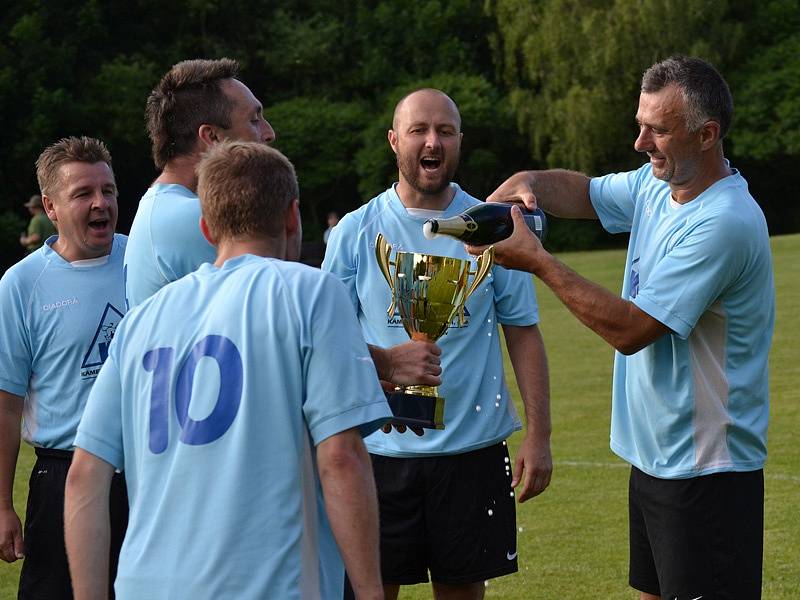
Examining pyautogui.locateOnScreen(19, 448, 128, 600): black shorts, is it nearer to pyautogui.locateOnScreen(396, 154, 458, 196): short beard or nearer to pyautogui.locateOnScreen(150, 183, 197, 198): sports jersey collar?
pyautogui.locateOnScreen(150, 183, 197, 198): sports jersey collar

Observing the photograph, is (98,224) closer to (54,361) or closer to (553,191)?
(54,361)

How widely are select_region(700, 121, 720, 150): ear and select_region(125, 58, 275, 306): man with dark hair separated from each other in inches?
61.0

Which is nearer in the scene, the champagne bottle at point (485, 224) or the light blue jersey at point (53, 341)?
the champagne bottle at point (485, 224)

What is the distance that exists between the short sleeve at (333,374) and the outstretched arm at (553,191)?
197cm

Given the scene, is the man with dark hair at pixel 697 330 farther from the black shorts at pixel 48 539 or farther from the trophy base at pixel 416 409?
the black shorts at pixel 48 539

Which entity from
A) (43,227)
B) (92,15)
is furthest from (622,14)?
(43,227)

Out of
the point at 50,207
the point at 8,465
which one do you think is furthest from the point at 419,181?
the point at 8,465

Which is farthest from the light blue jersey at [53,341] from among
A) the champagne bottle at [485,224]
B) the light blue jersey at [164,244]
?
the champagne bottle at [485,224]

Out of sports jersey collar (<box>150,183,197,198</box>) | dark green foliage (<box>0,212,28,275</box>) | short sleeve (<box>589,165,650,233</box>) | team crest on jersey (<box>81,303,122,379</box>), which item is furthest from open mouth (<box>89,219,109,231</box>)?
dark green foliage (<box>0,212,28,275</box>)

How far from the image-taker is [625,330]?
14.1 feet

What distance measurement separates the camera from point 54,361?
16.4ft

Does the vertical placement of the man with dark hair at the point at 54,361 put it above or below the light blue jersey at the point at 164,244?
below

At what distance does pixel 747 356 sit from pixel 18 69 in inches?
1837

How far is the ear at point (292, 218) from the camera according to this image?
3.12 metres
